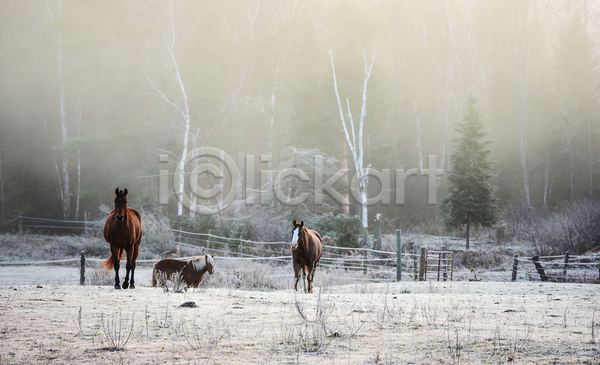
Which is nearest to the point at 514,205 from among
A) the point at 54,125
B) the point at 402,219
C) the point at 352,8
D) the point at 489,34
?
the point at 402,219

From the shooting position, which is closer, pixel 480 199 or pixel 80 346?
pixel 80 346

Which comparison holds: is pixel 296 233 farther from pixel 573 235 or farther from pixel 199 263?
pixel 573 235

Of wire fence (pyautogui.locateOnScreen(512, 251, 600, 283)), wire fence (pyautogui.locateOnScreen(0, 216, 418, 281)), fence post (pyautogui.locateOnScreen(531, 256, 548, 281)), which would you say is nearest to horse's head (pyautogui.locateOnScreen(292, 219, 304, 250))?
wire fence (pyautogui.locateOnScreen(0, 216, 418, 281))

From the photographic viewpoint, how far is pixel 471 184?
25.8 m

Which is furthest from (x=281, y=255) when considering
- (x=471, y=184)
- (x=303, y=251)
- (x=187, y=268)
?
(x=471, y=184)

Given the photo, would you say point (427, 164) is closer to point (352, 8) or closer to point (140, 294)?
point (352, 8)

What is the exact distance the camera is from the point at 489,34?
45812 mm

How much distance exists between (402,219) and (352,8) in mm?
14129

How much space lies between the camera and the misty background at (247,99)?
3059 centimetres

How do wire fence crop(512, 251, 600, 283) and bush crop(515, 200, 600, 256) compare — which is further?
bush crop(515, 200, 600, 256)

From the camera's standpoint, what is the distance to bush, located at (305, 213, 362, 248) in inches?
826

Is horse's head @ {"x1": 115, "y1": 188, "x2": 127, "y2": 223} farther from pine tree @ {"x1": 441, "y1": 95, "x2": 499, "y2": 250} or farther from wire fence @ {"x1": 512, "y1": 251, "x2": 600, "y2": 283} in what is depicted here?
pine tree @ {"x1": 441, "y1": 95, "x2": 499, "y2": 250}

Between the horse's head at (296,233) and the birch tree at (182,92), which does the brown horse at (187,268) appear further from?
the birch tree at (182,92)

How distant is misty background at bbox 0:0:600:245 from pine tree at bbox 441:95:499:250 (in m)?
2.04
